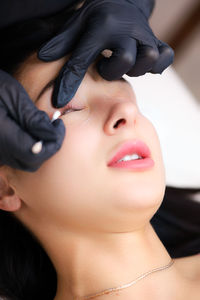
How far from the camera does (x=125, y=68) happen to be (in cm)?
100

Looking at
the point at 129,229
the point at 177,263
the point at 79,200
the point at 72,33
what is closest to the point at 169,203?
the point at 177,263

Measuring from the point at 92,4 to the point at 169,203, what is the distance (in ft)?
2.54

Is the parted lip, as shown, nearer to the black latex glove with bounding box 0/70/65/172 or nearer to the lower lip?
the lower lip

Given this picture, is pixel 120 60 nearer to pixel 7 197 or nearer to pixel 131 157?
pixel 131 157

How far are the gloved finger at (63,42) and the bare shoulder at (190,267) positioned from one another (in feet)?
2.16

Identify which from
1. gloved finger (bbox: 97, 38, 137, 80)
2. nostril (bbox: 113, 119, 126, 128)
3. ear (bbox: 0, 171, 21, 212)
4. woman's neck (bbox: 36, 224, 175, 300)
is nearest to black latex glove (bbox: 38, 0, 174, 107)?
gloved finger (bbox: 97, 38, 137, 80)

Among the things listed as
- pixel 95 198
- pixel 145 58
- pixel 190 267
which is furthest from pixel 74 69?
pixel 190 267

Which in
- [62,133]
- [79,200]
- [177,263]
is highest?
[62,133]

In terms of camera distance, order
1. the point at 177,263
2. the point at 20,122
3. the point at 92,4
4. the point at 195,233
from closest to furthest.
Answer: the point at 20,122
the point at 92,4
the point at 177,263
the point at 195,233

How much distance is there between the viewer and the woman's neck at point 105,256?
41.7 inches

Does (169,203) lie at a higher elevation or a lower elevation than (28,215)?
lower

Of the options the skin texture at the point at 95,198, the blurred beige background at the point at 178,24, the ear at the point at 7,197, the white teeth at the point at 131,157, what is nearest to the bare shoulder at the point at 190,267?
the skin texture at the point at 95,198

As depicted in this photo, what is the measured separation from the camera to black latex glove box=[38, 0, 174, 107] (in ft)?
3.19

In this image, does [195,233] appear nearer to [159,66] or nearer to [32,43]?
[159,66]
